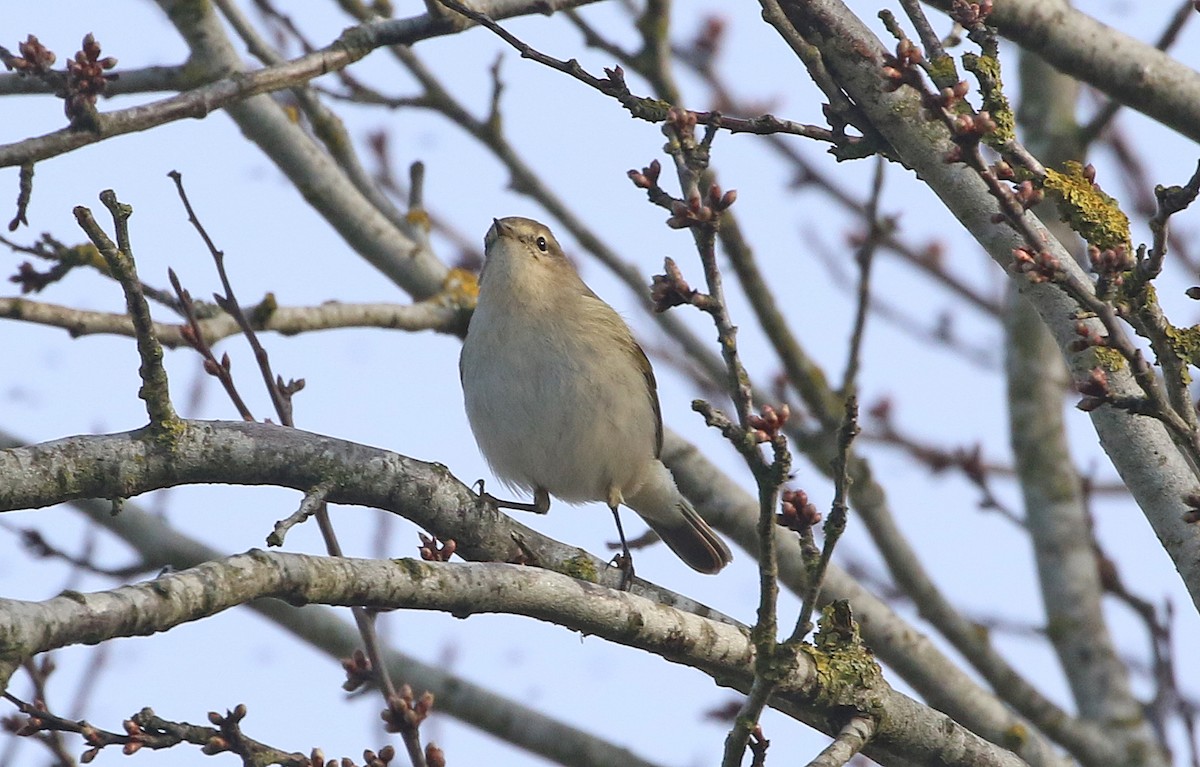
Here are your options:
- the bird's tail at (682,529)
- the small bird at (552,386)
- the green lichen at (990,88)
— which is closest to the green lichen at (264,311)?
the small bird at (552,386)

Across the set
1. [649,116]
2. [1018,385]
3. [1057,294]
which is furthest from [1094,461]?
[649,116]

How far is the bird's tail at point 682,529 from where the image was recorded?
672cm

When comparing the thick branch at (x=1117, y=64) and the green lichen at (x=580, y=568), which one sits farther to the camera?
the thick branch at (x=1117, y=64)

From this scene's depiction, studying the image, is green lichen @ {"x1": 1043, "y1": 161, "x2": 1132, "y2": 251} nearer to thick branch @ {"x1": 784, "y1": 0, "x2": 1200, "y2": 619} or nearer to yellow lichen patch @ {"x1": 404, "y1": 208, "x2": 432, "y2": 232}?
thick branch @ {"x1": 784, "y1": 0, "x2": 1200, "y2": 619}

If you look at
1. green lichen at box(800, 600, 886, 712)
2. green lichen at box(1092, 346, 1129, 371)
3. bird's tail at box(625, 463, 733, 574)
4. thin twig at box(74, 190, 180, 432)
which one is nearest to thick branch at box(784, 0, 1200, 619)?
green lichen at box(1092, 346, 1129, 371)

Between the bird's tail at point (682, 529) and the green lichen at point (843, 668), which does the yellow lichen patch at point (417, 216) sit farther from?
the green lichen at point (843, 668)

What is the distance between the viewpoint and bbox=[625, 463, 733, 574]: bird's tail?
6.72 meters

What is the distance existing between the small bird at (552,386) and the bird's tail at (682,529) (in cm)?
39

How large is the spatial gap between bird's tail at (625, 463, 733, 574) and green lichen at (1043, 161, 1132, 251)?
3.42 m

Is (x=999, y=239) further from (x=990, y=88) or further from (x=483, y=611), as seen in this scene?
(x=483, y=611)

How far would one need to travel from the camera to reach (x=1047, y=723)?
19.8 feet

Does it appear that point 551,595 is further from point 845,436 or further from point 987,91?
point 987,91

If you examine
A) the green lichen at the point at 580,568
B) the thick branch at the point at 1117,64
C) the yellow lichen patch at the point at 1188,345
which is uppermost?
the thick branch at the point at 1117,64

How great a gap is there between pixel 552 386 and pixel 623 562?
0.84 meters
